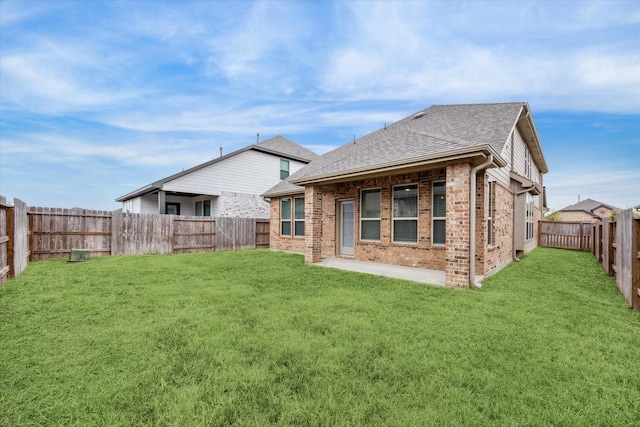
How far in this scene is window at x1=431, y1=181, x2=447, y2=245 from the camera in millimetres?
7377

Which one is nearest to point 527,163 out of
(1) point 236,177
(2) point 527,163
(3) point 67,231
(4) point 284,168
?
(2) point 527,163

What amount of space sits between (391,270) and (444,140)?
383 cm

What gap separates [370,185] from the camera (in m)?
9.02

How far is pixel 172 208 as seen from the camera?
18234mm

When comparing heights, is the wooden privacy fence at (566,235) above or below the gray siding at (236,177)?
below

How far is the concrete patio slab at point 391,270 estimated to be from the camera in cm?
651

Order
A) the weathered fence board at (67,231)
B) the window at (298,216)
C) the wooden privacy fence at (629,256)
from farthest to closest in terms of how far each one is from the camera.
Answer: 1. the window at (298,216)
2. the weathered fence board at (67,231)
3. the wooden privacy fence at (629,256)

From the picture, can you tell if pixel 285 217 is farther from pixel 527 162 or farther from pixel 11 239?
pixel 527 162

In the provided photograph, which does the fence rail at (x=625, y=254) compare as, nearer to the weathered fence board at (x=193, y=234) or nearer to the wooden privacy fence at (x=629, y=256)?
the wooden privacy fence at (x=629, y=256)

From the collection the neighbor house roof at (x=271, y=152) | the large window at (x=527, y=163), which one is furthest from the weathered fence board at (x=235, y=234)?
the large window at (x=527, y=163)

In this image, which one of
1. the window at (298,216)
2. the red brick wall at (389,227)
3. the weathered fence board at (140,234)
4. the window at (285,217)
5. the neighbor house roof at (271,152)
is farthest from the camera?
the neighbor house roof at (271,152)

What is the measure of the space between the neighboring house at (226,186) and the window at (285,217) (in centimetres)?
457

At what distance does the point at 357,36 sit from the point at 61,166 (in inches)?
774

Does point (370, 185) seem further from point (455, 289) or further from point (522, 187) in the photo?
point (522, 187)
